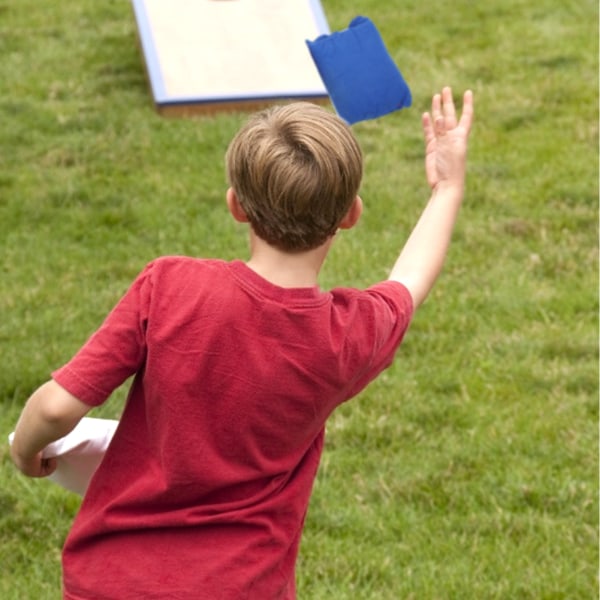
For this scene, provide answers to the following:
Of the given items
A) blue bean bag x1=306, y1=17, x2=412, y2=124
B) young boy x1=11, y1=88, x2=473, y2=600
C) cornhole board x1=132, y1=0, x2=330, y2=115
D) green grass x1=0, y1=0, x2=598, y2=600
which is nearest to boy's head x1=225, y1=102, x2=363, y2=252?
young boy x1=11, y1=88, x2=473, y2=600

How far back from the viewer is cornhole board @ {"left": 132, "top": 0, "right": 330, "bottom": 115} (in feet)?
25.4

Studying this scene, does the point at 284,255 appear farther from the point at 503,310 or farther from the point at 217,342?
the point at 503,310

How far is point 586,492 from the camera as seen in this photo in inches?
166

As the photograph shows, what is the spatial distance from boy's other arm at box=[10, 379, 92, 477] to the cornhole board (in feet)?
18.0

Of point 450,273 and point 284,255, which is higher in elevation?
point 284,255

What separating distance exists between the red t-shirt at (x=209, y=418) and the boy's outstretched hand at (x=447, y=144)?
0.47m

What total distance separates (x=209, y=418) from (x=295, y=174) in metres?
0.42

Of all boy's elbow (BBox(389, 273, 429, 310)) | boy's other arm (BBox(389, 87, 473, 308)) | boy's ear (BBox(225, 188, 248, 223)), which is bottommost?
boy's elbow (BBox(389, 273, 429, 310))

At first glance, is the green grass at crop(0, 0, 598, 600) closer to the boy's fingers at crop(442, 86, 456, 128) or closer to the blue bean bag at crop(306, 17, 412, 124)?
the blue bean bag at crop(306, 17, 412, 124)

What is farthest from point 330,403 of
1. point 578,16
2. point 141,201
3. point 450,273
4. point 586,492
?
point 578,16

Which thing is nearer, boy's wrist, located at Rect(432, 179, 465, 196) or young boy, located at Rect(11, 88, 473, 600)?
young boy, located at Rect(11, 88, 473, 600)

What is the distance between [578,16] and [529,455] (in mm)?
5593

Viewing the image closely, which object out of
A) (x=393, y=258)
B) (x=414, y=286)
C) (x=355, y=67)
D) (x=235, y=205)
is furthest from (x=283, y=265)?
(x=393, y=258)

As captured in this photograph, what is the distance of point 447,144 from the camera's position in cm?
267
